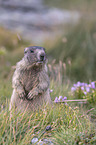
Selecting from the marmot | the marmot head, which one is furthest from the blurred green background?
the marmot head

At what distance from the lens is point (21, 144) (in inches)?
110

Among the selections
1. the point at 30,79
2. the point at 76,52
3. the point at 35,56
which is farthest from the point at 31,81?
the point at 76,52

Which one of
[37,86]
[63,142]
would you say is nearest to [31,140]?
[63,142]

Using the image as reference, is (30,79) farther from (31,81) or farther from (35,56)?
(35,56)

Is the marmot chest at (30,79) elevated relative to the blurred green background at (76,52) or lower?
lower

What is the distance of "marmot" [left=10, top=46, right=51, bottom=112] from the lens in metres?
3.35

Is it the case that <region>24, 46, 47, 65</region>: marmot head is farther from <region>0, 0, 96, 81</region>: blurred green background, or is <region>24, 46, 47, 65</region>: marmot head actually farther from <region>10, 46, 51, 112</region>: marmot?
<region>0, 0, 96, 81</region>: blurred green background

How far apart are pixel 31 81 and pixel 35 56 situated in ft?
1.46

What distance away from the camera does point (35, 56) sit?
10.9 feet

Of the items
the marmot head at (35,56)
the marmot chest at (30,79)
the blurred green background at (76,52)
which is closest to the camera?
the marmot head at (35,56)

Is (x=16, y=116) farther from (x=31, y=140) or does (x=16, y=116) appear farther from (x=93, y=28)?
(x=93, y=28)

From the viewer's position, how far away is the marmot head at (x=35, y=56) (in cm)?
327

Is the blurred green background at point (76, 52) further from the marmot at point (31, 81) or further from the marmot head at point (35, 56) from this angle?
the marmot head at point (35, 56)

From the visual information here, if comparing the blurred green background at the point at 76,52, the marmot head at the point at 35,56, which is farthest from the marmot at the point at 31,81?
the blurred green background at the point at 76,52
